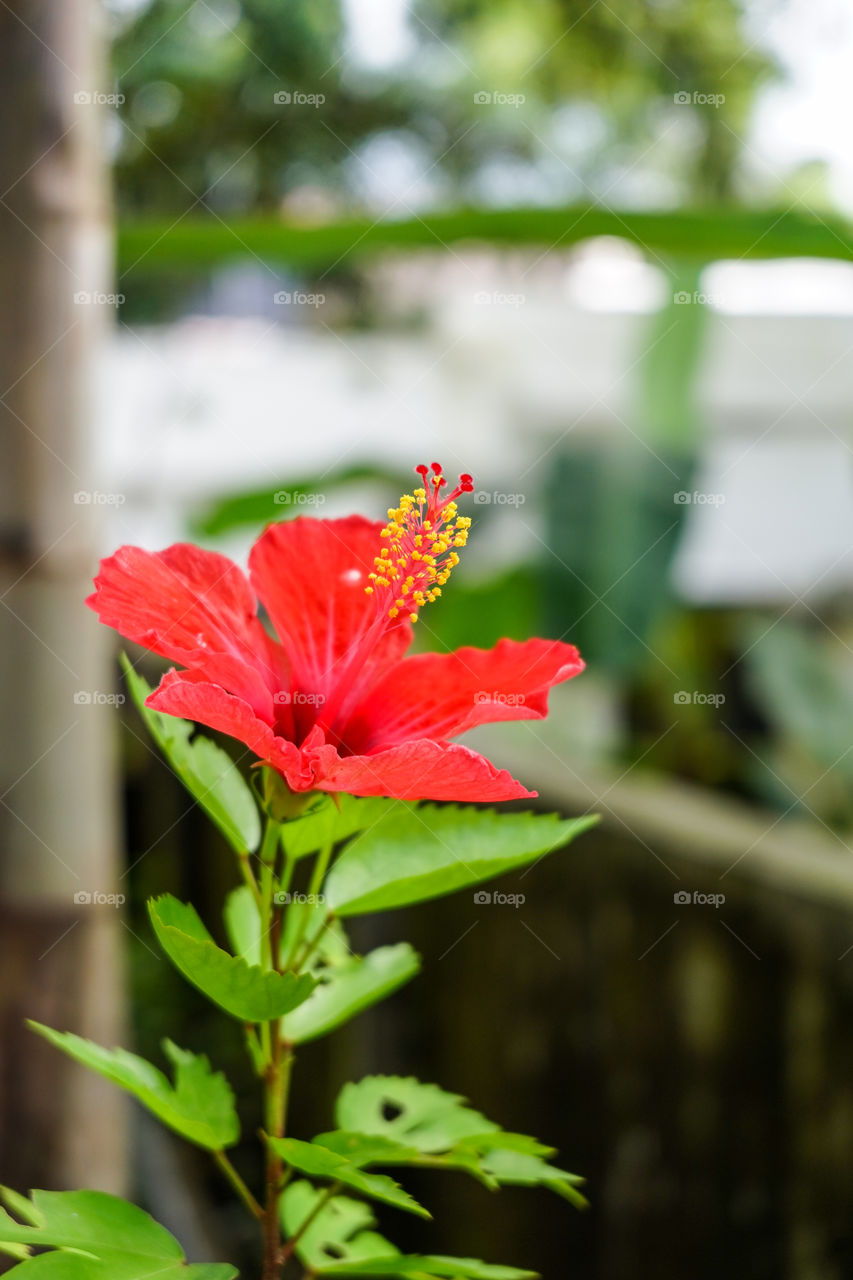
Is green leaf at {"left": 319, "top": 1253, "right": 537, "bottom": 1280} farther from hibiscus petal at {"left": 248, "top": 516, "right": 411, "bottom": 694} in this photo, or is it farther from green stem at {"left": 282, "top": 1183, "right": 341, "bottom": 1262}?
hibiscus petal at {"left": 248, "top": 516, "right": 411, "bottom": 694}

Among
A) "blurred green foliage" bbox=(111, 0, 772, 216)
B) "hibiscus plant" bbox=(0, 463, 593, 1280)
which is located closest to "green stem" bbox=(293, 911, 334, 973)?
"hibiscus plant" bbox=(0, 463, 593, 1280)

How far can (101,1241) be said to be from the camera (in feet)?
0.86

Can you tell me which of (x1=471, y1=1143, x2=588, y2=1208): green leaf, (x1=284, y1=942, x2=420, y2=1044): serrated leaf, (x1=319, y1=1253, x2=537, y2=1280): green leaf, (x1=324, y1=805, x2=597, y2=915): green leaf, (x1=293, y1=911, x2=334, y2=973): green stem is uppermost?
(x1=324, y1=805, x2=597, y2=915): green leaf

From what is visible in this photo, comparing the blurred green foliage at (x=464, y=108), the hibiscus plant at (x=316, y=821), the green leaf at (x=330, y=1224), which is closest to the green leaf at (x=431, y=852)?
the hibiscus plant at (x=316, y=821)

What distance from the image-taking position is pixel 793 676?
1587 millimetres

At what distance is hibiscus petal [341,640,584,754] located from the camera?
0.30 meters

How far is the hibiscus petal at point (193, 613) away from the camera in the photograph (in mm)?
278

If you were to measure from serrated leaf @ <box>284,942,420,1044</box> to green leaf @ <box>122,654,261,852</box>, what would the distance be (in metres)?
0.05

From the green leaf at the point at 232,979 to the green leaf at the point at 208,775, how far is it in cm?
5

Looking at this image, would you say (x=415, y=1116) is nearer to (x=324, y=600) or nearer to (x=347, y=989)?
(x=347, y=989)

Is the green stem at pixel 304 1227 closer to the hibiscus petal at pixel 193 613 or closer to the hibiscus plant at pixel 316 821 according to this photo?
the hibiscus plant at pixel 316 821

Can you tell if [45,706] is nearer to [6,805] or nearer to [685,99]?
[6,805]

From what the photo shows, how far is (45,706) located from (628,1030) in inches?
29.3

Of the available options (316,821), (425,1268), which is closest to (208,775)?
(316,821)
